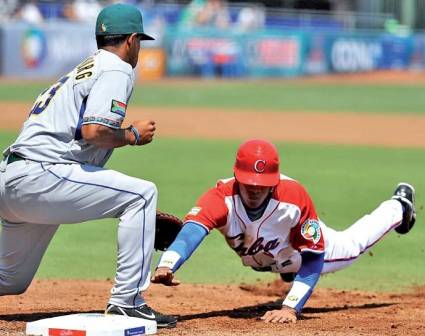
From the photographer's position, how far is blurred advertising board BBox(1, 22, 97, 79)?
1136 inches

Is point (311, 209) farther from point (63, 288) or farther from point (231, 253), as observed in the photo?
point (231, 253)

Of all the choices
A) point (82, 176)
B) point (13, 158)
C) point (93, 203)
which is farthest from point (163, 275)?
point (13, 158)

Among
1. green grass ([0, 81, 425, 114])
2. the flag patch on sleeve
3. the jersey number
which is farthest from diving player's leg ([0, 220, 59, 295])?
Result: green grass ([0, 81, 425, 114])

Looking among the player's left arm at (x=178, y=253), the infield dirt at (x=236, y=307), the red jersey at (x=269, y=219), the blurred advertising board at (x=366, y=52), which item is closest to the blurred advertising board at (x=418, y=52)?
the blurred advertising board at (x=366, y=52)

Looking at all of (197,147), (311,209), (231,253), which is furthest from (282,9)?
(311,209)

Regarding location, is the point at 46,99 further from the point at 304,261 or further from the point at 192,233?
the point at 304,261

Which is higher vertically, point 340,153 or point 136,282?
point 136,282

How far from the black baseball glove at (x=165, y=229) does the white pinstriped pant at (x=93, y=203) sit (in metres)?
0.55

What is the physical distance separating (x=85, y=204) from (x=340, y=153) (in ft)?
33.5

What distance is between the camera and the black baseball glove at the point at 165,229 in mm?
5759

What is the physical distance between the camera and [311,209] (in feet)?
18.9

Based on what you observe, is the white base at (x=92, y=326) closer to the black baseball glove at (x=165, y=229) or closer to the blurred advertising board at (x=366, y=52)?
the black baseball glove at (x=165, y=229)

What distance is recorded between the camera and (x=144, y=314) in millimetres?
5324

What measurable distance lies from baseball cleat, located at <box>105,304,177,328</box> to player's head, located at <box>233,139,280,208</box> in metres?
0.84
